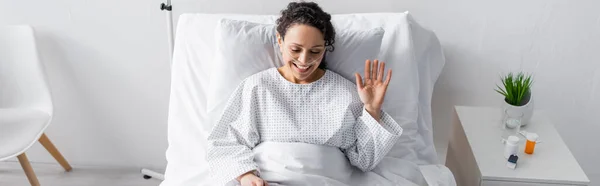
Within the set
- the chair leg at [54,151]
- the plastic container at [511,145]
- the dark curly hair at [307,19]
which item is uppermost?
the dark curly hair at [307,19]

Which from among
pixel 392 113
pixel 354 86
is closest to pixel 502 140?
pixel 392 113

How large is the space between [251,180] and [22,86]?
1132mm

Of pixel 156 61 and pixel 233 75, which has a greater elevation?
pixel 233 75

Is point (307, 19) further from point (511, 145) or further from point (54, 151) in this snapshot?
point (54, 151)

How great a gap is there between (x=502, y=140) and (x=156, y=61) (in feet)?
4.02

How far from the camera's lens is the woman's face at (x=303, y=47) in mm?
1404

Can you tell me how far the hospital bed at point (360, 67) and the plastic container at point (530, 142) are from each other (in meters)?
0.26

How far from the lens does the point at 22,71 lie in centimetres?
205

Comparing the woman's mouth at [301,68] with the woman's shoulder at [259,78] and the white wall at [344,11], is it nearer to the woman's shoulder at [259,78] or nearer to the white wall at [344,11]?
the woman's shoulder at [259,78]

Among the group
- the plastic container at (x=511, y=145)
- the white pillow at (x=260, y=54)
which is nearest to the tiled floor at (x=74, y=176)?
the white pillow at (x=260, y=54)

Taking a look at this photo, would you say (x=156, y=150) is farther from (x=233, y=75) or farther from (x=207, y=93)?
(x=233, y=75)

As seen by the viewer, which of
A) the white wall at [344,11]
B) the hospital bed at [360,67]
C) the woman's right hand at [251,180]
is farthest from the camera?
the white wall at [344,11]

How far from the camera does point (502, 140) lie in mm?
1727

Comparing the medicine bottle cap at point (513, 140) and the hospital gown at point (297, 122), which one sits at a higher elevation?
the hospital gown at point (297, 122)
